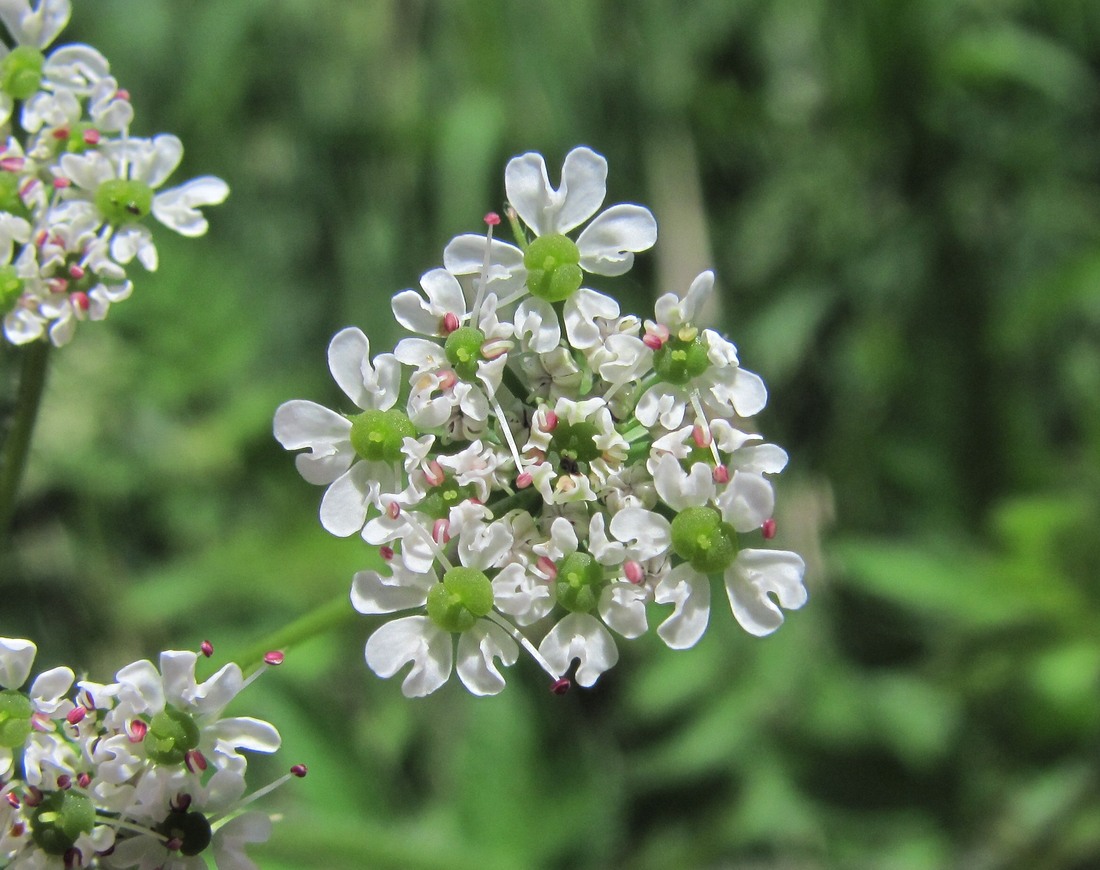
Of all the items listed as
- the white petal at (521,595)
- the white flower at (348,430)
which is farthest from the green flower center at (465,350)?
the white petal at (521,595)

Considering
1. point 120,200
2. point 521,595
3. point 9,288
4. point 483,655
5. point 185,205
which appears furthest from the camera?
point 185,205

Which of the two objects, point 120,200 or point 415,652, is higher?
point 120,200

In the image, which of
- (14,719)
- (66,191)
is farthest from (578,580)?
(66,191)

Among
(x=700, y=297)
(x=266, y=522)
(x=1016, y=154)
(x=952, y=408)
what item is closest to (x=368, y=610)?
(x=700, y=297)

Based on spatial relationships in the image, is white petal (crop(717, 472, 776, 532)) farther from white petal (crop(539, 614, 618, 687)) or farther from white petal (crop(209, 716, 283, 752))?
white petal (crop(209, 716, 283, 752))

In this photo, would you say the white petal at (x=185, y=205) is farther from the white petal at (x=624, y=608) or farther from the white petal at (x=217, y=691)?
the white petal at (x=624, y=608)

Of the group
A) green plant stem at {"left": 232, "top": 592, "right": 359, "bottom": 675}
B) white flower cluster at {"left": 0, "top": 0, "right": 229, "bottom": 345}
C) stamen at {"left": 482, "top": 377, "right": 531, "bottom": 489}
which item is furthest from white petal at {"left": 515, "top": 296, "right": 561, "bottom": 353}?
white flower cluster at {"left": 0, "top": 0, "right": 229, "bottom": 345}

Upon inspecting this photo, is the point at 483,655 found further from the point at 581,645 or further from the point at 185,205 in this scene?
the point at 185,205
